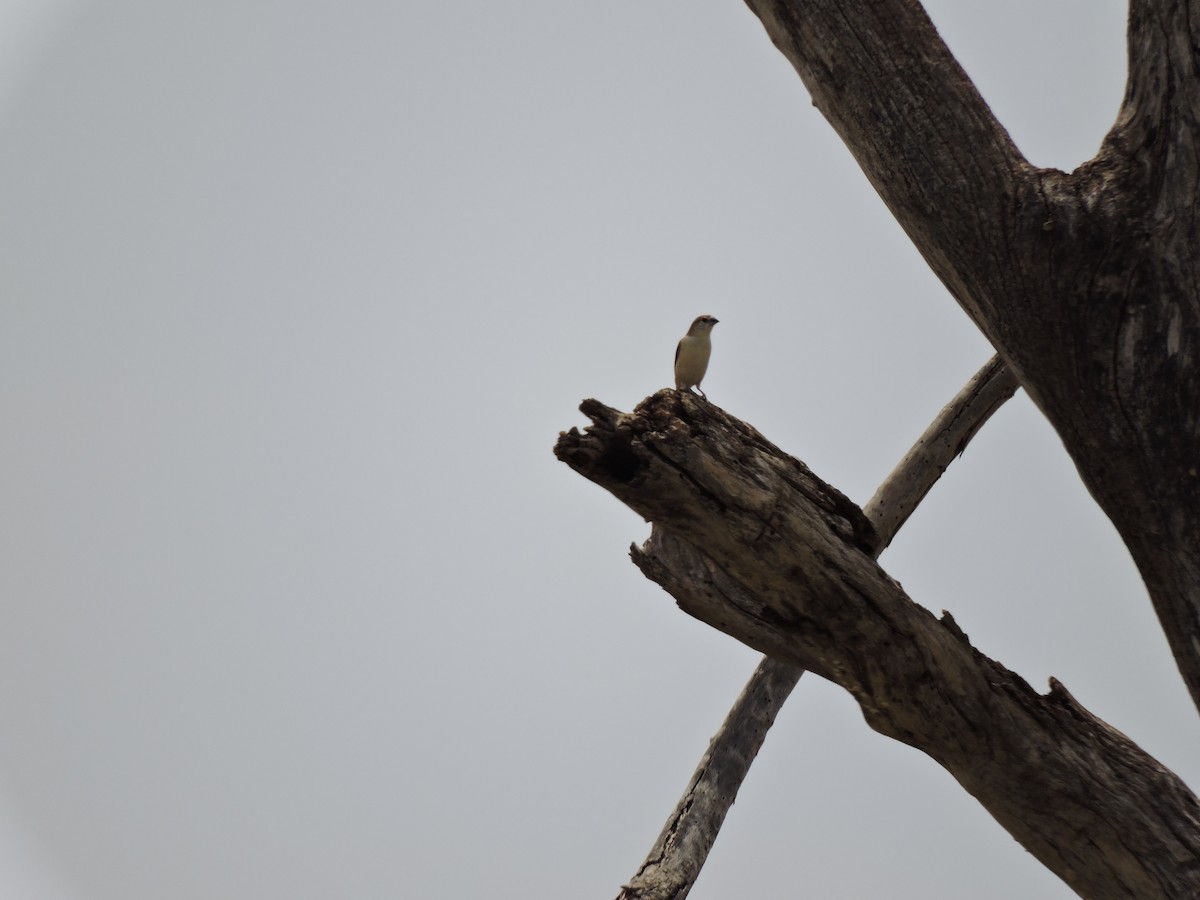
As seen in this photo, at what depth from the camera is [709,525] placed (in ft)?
10.1

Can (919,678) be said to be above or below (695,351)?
below

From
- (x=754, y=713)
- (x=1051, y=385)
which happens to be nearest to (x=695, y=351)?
(x=754, y=713)

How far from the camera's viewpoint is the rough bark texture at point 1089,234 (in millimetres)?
3541

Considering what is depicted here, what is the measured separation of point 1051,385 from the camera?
12.2 feet

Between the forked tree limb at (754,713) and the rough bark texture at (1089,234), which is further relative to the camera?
the forked tree limb at (754,713)

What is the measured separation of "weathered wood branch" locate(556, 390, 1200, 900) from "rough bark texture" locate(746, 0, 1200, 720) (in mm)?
600

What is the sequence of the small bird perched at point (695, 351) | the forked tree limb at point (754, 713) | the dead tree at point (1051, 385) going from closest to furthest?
the dead tree at point (1051, 385) → the forked tree limb at point (754, 713) → the small bird perched at point (695, 351)

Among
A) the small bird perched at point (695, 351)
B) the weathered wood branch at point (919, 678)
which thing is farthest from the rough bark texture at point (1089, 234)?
the small bird perched at point (695, 351)

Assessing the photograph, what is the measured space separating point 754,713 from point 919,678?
386cm

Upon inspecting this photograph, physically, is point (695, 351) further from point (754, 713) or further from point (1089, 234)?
point (1089, 234)

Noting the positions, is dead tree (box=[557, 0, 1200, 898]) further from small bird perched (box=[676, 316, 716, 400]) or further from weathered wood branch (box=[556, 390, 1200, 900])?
small bird perched (box=[676, 316, 716, 400])

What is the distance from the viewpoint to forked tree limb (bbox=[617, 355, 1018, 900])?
634cm

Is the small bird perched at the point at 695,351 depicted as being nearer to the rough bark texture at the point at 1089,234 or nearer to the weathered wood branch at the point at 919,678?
the rough bark texture at the point at 1089,234

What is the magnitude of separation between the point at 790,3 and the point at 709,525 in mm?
2103
